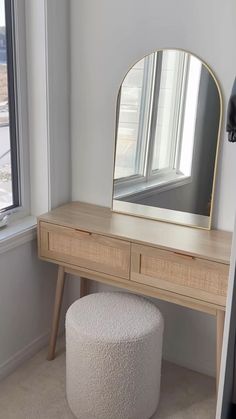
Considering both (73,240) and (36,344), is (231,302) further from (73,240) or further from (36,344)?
(36,344)

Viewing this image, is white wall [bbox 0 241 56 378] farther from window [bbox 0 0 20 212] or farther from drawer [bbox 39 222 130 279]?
window [bbox 0 0 20 212]

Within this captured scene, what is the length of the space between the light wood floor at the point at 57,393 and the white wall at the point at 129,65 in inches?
4.1

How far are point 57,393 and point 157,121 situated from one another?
1.28 meters

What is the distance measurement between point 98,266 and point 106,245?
11 cm

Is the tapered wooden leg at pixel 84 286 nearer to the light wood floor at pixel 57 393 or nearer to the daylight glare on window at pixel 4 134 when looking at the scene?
the light wood floor at pixel 57 393

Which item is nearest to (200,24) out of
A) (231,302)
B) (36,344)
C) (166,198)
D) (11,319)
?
(166,198)

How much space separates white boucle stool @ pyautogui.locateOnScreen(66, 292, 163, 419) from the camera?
1.78 metres

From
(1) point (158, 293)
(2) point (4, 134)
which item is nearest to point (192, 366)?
(1) point (158, 293)

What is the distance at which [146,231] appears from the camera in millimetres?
2008

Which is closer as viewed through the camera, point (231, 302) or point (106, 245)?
point (231, 302)

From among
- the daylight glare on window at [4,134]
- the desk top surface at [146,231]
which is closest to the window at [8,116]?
the daylight glare on window at [4,134]

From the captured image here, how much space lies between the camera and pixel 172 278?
1866 mm

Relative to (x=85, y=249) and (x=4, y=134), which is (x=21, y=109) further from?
(x=85, y=249)


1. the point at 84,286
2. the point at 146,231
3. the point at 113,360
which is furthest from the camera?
the point at 84,286
